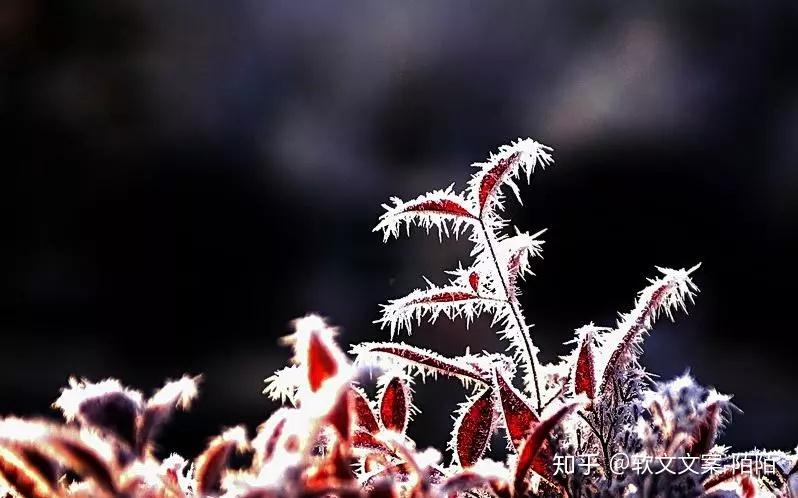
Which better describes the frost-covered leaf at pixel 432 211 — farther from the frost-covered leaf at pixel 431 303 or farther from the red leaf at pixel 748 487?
the red leaf at pixel 748 487

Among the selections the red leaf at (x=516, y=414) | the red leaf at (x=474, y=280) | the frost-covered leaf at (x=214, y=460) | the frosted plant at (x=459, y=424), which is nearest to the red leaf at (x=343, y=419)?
the frosted plant at (x=459, y=424)

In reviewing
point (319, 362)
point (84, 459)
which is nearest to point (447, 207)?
point (319, 362)

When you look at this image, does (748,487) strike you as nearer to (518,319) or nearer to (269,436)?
(518,319)

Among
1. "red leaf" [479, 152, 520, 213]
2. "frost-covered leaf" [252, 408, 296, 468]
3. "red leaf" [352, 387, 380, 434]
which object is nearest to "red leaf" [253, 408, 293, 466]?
"frost-covered leaf" [252, 408, 296, 468]

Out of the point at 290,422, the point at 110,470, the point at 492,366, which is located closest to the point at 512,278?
the point at 492,366

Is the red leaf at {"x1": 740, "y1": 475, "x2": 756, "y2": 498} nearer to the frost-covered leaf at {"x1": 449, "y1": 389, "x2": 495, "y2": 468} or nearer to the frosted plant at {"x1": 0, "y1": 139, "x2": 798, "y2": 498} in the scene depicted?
the frosted plant at {"x1": 0, "y1": 139, "x2": 798, "y2": 498}

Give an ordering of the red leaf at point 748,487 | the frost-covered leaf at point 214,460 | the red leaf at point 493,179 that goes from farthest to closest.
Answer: the red leaf at point 493,179, the red leaf at point 748,487, the frost-covered leaf at point 214,460
